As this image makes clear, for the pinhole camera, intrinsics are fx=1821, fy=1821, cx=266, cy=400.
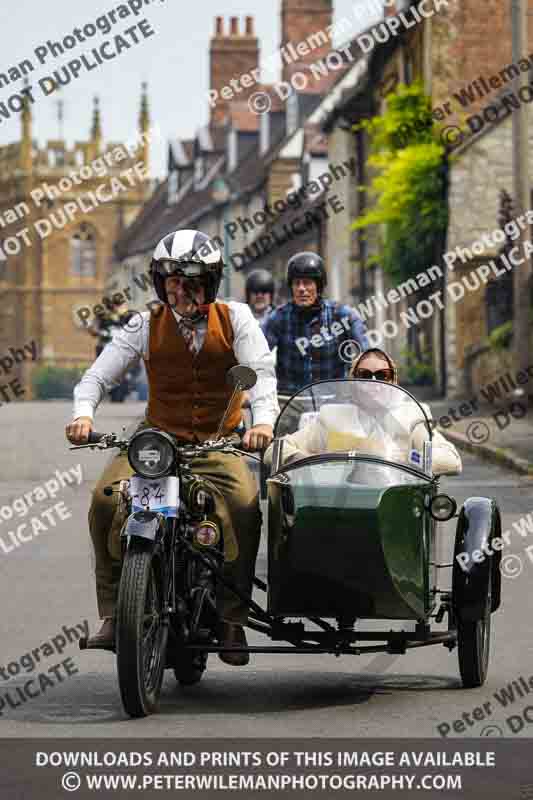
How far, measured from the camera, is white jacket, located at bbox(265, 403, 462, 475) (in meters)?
7.07

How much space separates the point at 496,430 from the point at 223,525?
52.3ft

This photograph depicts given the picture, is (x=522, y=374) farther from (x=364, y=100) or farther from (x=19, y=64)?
(x=364, y=100)

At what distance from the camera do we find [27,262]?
396 feet

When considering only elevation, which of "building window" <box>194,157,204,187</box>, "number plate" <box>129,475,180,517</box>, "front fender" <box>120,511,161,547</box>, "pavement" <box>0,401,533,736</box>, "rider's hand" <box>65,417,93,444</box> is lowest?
"pavement" <box>0,401,533,736</box>

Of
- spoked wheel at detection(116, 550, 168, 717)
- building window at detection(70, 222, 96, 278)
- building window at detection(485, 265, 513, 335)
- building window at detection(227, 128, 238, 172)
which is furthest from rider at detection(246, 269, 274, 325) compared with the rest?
building window at detection(70, 222, 96, 278)

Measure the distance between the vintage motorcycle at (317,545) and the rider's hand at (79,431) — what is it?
6 centimetres

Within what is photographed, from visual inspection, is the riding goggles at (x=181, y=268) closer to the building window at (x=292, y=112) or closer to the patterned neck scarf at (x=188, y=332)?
the patterned neck scarf at (x=188, y=332)

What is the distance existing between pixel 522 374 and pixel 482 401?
612cm

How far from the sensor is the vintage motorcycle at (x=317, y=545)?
6609 mm

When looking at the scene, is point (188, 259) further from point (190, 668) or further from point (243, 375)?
point (190, 668)

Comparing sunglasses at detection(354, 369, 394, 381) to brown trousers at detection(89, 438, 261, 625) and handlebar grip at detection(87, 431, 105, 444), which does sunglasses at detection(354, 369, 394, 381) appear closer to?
brown trousers at detection(89, 438, 261, 625)

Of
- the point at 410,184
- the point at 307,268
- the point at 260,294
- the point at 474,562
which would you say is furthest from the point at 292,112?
the point at 474,562

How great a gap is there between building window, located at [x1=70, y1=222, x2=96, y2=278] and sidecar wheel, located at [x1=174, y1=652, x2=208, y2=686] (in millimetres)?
110507
